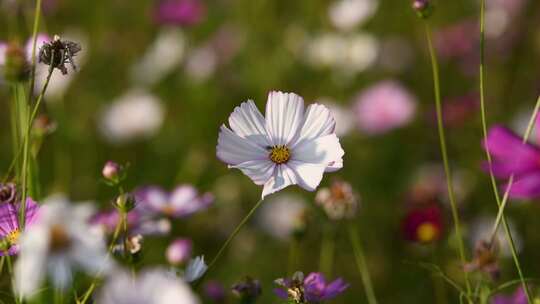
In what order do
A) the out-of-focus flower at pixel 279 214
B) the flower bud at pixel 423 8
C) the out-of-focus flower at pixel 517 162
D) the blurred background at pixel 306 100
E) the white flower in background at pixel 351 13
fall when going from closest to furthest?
the flower bud at pixel 423 8 < the out-of-focus flower at pixel 517 162 < the blurred background at pixel 306 100 < the out-of-focus flower at pixel 279 214 < the white flower in background at pixel 351 13

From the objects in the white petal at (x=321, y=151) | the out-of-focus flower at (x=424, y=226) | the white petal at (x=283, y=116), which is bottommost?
the out-of-focus flower at (x=424, y=226)

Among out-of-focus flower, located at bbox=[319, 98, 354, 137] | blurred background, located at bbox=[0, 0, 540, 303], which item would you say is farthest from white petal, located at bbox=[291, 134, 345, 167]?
out-of-focus flower, located at bbox=[319, 98, 354, 137]

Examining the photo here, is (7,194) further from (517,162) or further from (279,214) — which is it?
(279,214)

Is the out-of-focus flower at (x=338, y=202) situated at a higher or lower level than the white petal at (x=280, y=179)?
lower

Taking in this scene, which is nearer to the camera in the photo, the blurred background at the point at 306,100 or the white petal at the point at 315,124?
the white petal at the point at 315,124

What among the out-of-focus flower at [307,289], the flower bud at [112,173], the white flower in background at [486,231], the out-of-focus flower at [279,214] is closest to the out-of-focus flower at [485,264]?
the out-of-focus flower at [307,289]

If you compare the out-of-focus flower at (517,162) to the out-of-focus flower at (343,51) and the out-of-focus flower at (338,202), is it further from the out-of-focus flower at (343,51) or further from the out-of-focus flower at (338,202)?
the out-of-focus flower at (343,51)

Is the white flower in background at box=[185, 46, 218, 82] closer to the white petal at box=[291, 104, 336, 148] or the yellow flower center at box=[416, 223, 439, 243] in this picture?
the yellow flower center at box=[416, 223, 439, 243]

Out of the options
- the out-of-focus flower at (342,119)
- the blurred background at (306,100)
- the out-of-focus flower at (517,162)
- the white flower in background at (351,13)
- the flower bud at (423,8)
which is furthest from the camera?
the white flower in background at (351,13)
